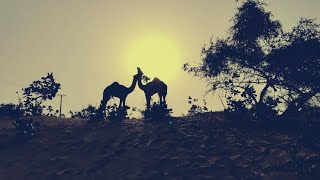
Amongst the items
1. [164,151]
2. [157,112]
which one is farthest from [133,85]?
[164,151]

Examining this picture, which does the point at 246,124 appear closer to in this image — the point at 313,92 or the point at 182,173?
the point at 313,92

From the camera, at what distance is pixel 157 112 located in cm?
2617

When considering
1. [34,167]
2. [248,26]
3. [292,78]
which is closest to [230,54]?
[248,26]

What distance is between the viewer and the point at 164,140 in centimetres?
2225

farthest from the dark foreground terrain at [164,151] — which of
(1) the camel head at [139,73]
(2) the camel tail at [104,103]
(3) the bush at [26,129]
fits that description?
(1) the camel head at [139,73]

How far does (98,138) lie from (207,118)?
6.45 m

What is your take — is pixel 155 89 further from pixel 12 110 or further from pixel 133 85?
pixel 12 110

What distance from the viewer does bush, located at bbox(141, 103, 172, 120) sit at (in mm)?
26125

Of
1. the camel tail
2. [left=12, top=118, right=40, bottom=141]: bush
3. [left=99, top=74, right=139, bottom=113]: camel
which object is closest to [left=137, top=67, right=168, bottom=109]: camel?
[left=99, top=74, right=139, bottom=113]: camel

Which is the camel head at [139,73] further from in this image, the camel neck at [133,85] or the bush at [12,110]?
the bush at [12,110]

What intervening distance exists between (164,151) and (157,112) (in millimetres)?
5584

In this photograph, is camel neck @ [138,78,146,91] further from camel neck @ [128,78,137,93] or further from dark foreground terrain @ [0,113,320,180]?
dark foreground terrain @ [0,113,320,180]

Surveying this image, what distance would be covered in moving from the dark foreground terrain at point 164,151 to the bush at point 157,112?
0.79 m

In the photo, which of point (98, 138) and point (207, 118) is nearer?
point (98, 138)
